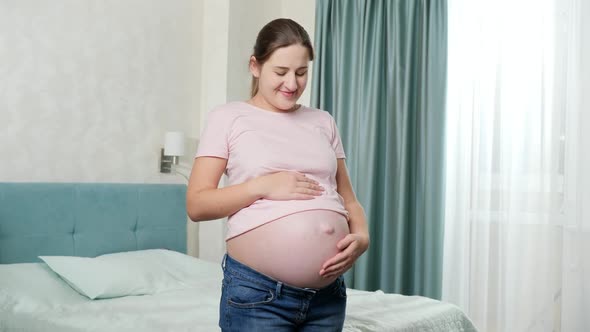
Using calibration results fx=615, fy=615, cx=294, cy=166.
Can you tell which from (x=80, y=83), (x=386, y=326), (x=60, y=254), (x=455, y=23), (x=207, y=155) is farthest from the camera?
(x=455, y=23)

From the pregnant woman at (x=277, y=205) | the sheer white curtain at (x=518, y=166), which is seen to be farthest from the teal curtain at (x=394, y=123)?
the pregnant woman at (x=277, y=205)

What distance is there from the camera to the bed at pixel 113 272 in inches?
92.0

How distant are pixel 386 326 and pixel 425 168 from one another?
5.82ft

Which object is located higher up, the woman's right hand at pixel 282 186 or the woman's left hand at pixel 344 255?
Result: the woman's right hand at pixel 282 186


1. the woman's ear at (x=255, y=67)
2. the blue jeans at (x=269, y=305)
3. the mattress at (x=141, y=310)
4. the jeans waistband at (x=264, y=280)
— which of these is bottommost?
the mattress at (x=141, y=310)

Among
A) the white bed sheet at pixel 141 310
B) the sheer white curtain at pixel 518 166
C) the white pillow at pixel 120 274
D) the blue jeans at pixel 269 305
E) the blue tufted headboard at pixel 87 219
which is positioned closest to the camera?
the blue jeans at pixel 269 305

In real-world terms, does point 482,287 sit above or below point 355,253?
below

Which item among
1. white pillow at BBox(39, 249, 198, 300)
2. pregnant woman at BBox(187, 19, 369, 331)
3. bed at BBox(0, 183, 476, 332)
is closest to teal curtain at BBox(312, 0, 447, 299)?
bed at BBox(0, 183, 476, 332)

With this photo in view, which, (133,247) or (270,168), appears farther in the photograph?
(133,247)

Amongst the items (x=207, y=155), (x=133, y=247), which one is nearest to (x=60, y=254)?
(x=133, y=247)

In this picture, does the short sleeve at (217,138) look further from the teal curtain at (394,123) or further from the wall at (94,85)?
the teal curtain at (394,123)

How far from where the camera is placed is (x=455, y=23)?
379 centimetres

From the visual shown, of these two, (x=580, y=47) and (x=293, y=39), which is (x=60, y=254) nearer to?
(x=293, y=39)

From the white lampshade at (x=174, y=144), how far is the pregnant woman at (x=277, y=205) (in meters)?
2.32
